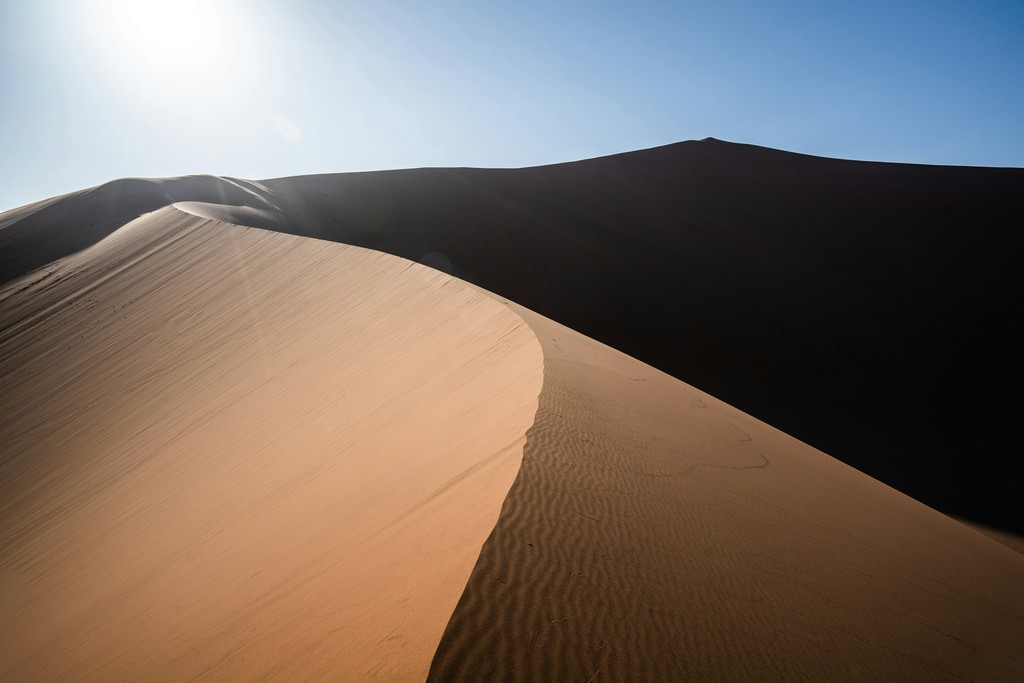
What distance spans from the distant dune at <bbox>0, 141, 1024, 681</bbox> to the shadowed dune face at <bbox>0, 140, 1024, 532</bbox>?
15 cm

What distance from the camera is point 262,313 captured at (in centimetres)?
875

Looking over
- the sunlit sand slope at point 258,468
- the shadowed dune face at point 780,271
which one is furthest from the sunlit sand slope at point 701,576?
the shadowed dune face at point 780,271

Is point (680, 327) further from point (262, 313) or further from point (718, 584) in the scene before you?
point (718, 584)

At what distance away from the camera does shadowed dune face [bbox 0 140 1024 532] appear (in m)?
11.5

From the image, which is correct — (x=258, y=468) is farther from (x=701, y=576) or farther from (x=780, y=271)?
(x=780, y=271)

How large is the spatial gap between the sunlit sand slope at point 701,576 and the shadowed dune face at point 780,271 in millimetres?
6594

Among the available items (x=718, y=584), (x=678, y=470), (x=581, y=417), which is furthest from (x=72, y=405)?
(x=718, y=584)

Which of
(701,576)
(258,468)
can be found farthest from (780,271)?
(701,576)

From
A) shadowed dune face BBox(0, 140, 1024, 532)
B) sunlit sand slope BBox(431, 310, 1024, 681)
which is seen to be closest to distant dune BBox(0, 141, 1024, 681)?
sunlit sand slope BBox(431, 310, 1024, 681)

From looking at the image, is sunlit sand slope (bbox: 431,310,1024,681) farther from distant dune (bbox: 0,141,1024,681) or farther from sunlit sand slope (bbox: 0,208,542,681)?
sunlit sand slope (bbox: 0,208,542,681)

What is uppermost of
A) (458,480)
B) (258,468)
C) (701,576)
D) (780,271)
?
(780,271)

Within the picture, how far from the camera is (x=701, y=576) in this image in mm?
2221

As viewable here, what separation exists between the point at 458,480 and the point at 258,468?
2.63 meters

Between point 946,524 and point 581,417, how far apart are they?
3.38 meters
